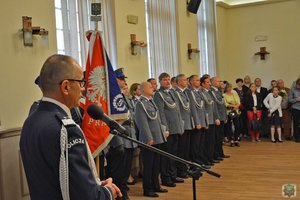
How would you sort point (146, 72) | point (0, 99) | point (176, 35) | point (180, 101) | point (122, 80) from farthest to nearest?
point (176, 35) < point (146, 72) < point (180, 101) < point (122, 80) < point (0, 99)

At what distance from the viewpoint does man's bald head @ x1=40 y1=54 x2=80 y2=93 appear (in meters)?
1.58

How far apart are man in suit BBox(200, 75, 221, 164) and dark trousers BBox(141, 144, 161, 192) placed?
1.75m

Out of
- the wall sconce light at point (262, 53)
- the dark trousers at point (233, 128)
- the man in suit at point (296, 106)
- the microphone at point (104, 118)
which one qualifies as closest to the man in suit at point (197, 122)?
the dark trousers at point (233, 128)

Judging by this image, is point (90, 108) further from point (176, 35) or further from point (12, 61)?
point (176, 35)

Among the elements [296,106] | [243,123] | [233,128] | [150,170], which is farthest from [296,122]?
[150,170]

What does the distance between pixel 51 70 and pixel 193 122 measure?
15.0ft

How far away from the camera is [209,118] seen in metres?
6.54

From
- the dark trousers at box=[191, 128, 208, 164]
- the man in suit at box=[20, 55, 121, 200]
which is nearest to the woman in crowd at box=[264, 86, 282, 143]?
the dark trousers at box=[191, 128, 208, 164]

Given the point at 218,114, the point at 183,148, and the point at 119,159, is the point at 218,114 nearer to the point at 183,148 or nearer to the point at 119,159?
the point at 183,148

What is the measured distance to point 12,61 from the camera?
164 inches

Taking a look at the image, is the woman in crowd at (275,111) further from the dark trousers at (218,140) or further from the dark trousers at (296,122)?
the dark trousers at (218,140)

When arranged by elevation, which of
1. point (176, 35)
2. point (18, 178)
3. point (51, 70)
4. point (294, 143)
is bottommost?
point (294, 143)

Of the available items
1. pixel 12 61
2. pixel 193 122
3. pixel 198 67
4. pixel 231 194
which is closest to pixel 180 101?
pixel 193 122

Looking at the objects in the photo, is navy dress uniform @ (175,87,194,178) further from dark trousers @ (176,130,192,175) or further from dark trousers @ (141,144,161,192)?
dark trousers @ (141,144,161,192)
